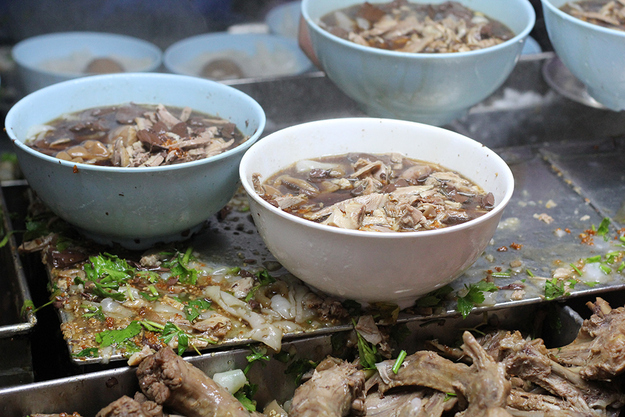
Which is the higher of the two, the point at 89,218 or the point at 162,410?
the point at 89,218

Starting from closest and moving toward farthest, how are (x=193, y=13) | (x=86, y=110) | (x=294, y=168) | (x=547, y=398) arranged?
(x=547, y=398) < (x=294, y=168) < (x=86, y=110) < (x=193, y=13)

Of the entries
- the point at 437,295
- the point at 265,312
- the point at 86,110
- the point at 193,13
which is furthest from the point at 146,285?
the point at 193,13

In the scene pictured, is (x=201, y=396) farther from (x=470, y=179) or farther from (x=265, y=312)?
(x=470, y=179)

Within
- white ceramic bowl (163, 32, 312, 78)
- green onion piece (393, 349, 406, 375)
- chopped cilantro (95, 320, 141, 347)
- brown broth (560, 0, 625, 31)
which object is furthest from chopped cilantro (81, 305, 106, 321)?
brown broth (560, 0, 625, 31)

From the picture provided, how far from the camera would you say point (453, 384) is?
1857mm

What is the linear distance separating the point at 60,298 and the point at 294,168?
907 millimetres

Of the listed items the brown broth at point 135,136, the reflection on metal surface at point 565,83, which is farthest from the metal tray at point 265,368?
the reflection on metal surface at point 565,83

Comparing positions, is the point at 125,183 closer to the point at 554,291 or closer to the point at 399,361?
the point at 399,361

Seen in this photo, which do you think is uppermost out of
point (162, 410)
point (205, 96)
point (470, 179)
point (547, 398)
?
point (205, 96)

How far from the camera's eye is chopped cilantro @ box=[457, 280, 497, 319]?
7.04ft

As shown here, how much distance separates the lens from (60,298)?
211 cm

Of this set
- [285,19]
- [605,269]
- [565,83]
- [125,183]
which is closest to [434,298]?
[605,269]

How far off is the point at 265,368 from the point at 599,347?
1.02m

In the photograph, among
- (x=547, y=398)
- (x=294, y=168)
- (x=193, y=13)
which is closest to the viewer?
(x=547, y=398)
